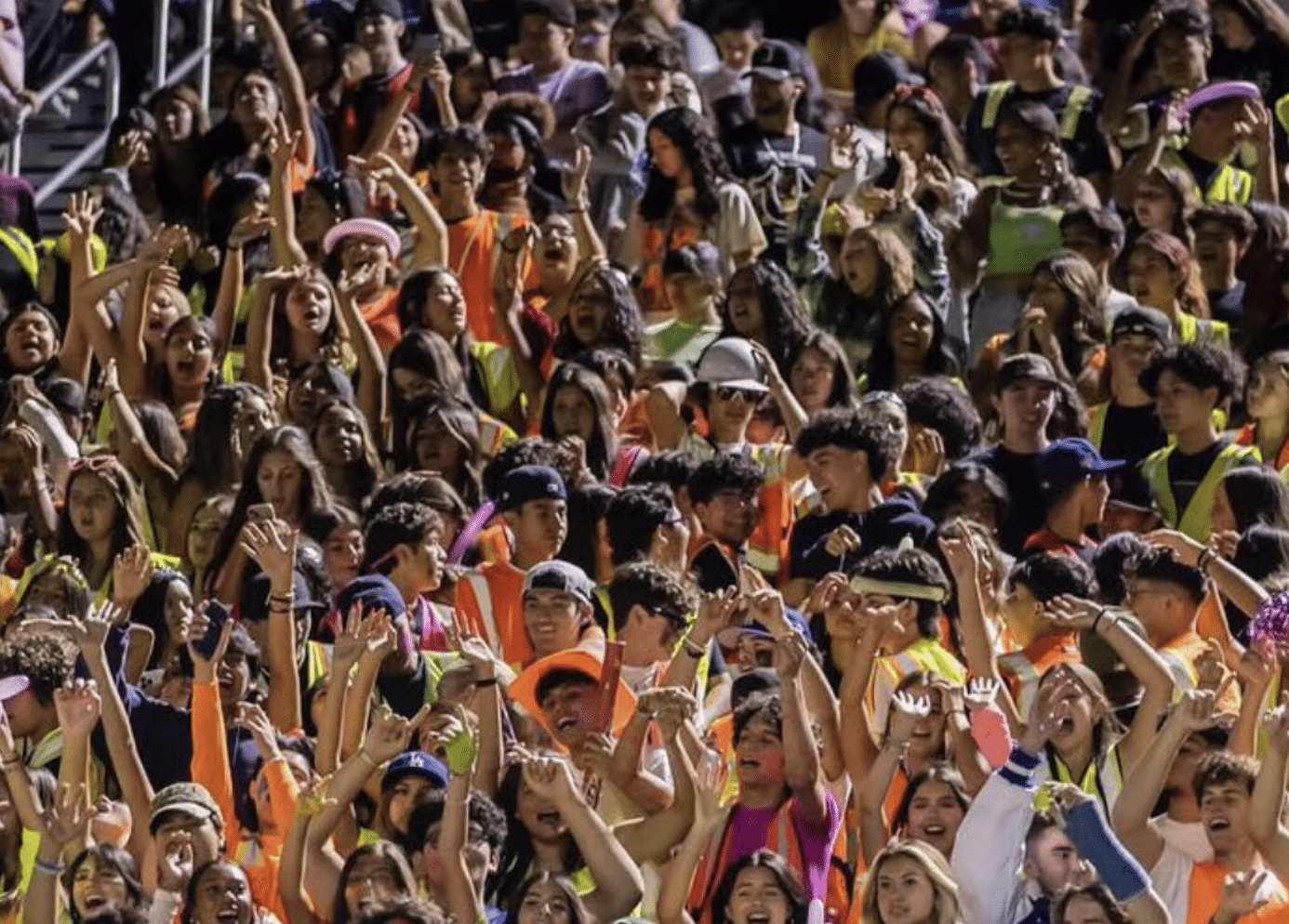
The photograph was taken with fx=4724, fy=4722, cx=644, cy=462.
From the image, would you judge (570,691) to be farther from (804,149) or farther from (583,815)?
(804,149)

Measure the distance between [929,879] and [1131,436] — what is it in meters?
3.53

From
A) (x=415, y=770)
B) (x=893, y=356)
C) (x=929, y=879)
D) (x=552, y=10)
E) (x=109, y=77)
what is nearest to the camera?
(x=929, y=879)

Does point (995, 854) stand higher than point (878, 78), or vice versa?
point (995, 854)

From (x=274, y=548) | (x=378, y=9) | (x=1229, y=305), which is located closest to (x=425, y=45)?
(x=378, y=9)

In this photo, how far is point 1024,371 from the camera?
47.6ft

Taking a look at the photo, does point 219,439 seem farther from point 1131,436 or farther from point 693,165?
point 1131,436

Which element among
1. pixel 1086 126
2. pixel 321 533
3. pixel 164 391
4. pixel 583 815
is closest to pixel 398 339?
pixel 164 391

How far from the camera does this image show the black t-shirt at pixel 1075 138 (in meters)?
17.6

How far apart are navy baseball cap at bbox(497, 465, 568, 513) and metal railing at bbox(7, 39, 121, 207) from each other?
5061mm

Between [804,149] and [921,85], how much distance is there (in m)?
0.57

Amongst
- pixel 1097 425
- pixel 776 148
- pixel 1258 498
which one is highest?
pixel 1258 498

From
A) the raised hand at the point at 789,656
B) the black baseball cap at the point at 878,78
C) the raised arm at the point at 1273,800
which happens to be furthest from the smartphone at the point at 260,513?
the black baseball cap at the point at 878,78

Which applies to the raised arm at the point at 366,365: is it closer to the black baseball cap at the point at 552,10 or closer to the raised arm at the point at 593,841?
the black baseball cap at the point at 552,10

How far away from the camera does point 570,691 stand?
13.0 meters
